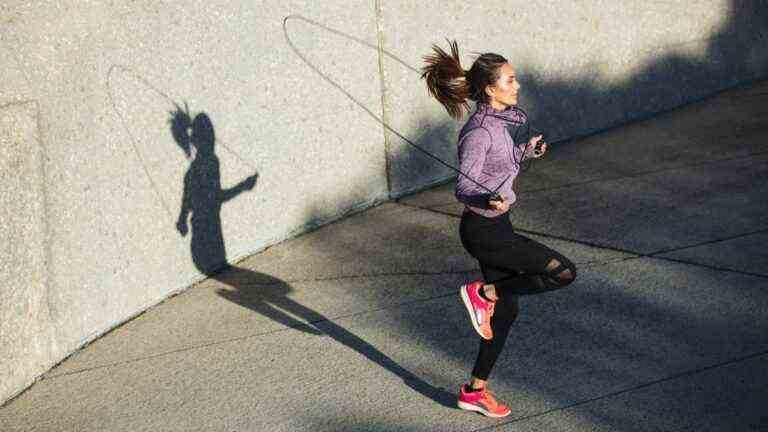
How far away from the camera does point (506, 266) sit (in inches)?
199

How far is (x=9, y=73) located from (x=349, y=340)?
221 centimetres

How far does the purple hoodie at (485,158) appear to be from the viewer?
4930 mm

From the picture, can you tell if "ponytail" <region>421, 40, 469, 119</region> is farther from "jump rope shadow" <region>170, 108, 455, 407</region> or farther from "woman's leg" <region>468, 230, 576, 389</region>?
"jump rope shadow" <region>170, 108, 455, 407</region>

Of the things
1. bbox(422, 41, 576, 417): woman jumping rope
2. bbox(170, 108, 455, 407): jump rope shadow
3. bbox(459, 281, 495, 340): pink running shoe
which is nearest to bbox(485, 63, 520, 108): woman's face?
bbox(422, 41, 576, 417): woman jumping rope

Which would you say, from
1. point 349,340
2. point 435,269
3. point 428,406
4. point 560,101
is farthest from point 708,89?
point 428,406

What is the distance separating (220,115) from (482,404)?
3.02m

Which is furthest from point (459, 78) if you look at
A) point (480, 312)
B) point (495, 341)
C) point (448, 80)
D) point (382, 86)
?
point (382, 86)

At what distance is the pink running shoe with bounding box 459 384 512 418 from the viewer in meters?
5.04

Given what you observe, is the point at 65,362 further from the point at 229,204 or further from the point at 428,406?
the point at 428,406

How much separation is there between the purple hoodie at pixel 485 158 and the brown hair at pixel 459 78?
11cm

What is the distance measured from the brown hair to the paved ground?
1.30 metres

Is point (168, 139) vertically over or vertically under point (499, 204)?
under

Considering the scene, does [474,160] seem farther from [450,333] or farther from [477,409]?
[450,333]

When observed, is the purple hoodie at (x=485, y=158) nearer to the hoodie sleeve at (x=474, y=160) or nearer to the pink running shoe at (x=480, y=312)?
the hoodie sleeve at (x=474, y=160)
